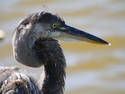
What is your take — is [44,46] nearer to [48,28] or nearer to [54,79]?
[48,28]

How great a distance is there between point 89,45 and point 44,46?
132 inches

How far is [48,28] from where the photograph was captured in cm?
736

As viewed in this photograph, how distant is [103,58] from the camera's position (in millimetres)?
10266

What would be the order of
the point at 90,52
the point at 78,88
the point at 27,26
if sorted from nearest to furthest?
1. the point at 27,26
2. the point at 78,88
3. the point at 90,52

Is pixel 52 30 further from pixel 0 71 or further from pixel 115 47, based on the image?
pixel 115 47

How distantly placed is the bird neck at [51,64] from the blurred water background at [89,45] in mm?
1640

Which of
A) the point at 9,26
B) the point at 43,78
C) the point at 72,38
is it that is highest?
the point at 9,26

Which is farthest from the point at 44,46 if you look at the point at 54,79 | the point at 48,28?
the point at 54,79

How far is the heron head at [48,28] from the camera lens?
23.7 feet

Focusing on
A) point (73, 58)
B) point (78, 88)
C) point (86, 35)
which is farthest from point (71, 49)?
point (86, 35)

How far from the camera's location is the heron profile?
7.22m

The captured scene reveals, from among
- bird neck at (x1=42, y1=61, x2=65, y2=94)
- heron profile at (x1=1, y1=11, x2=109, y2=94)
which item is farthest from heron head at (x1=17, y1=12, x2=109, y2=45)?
bird neck at (x1=42, y1=61, x2=65, y2=94)

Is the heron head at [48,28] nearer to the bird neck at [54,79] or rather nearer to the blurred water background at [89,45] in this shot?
the bird neck at [54,79]

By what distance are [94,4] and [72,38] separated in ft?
13.2
